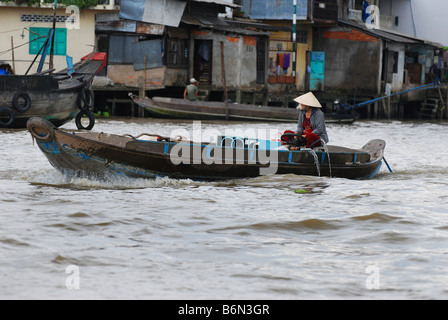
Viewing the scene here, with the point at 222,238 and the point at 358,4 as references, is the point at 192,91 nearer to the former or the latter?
the point at 358,4

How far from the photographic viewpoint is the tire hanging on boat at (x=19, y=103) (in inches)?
685

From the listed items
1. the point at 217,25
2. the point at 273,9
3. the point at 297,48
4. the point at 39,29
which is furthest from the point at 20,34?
the point at 297,48

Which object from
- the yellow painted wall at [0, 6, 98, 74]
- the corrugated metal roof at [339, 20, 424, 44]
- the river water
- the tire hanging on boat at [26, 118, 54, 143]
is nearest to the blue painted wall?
the corrugated metal roof at [339, 20, 424, 44]

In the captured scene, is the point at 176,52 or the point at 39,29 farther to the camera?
the point at 176,52

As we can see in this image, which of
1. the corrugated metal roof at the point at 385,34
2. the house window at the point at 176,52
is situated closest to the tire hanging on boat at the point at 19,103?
the house window at the point at 176,52

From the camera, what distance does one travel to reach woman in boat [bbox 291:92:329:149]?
34.3ft

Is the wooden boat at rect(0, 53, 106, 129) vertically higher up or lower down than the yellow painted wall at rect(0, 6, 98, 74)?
lower down

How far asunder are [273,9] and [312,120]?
19.7 m

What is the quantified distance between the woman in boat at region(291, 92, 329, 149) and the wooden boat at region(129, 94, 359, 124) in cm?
1300

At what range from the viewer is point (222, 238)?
6.87m

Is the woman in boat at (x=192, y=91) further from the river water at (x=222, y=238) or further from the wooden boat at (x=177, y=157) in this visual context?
the wooden boat at (x=177, y=157)

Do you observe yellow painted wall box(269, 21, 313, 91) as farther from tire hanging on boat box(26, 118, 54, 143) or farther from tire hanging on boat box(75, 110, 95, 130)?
tire hanging on boat box(26, 118, 54, 143)

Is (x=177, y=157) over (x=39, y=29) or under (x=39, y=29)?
under

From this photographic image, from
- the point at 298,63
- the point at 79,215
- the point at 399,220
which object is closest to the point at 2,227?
the point at 79,215
